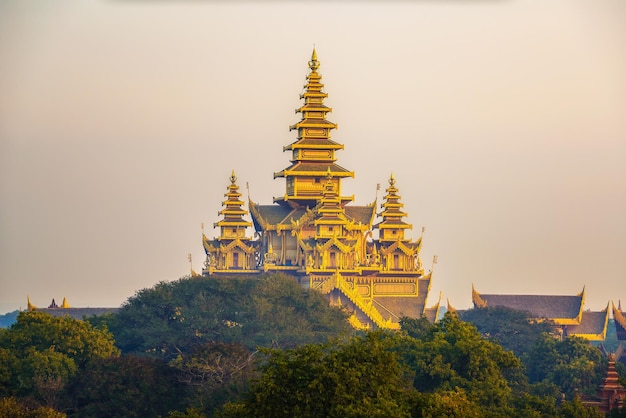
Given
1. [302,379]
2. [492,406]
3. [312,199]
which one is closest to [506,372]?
[492,406]

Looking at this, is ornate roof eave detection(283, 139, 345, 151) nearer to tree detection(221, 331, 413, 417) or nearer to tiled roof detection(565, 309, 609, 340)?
tiled roof detection(565, 309, 609, 340)

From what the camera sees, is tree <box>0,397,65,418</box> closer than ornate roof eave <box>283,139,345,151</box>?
Yes

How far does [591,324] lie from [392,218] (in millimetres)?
10330

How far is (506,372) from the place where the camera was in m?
78.2

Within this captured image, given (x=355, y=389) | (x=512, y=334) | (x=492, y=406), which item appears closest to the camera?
(x=355, y=389)

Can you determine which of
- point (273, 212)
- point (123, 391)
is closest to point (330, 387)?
point (123, 391)

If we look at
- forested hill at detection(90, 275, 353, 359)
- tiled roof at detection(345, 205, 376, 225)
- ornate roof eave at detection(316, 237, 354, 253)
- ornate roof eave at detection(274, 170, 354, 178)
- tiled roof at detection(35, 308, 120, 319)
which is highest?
ornate roof eave at detection(274, 170, 354, 178)

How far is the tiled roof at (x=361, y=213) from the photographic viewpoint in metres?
106

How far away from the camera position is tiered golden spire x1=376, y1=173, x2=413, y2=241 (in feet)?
349

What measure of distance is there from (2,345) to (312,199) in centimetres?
2852

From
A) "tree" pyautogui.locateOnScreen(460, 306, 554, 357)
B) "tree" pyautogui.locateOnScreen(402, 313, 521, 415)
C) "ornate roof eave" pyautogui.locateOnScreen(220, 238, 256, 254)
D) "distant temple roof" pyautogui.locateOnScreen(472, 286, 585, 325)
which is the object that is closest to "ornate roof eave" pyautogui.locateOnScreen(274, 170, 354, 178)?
"ornate roof eave" pyautogui.locateOnScreen(220, 238, 256, 254)

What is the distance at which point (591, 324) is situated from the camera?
110 m

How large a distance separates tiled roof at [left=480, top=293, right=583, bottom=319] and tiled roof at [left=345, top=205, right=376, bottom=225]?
8.30 meters

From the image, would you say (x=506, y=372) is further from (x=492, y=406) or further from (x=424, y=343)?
(x=492, y=406)
